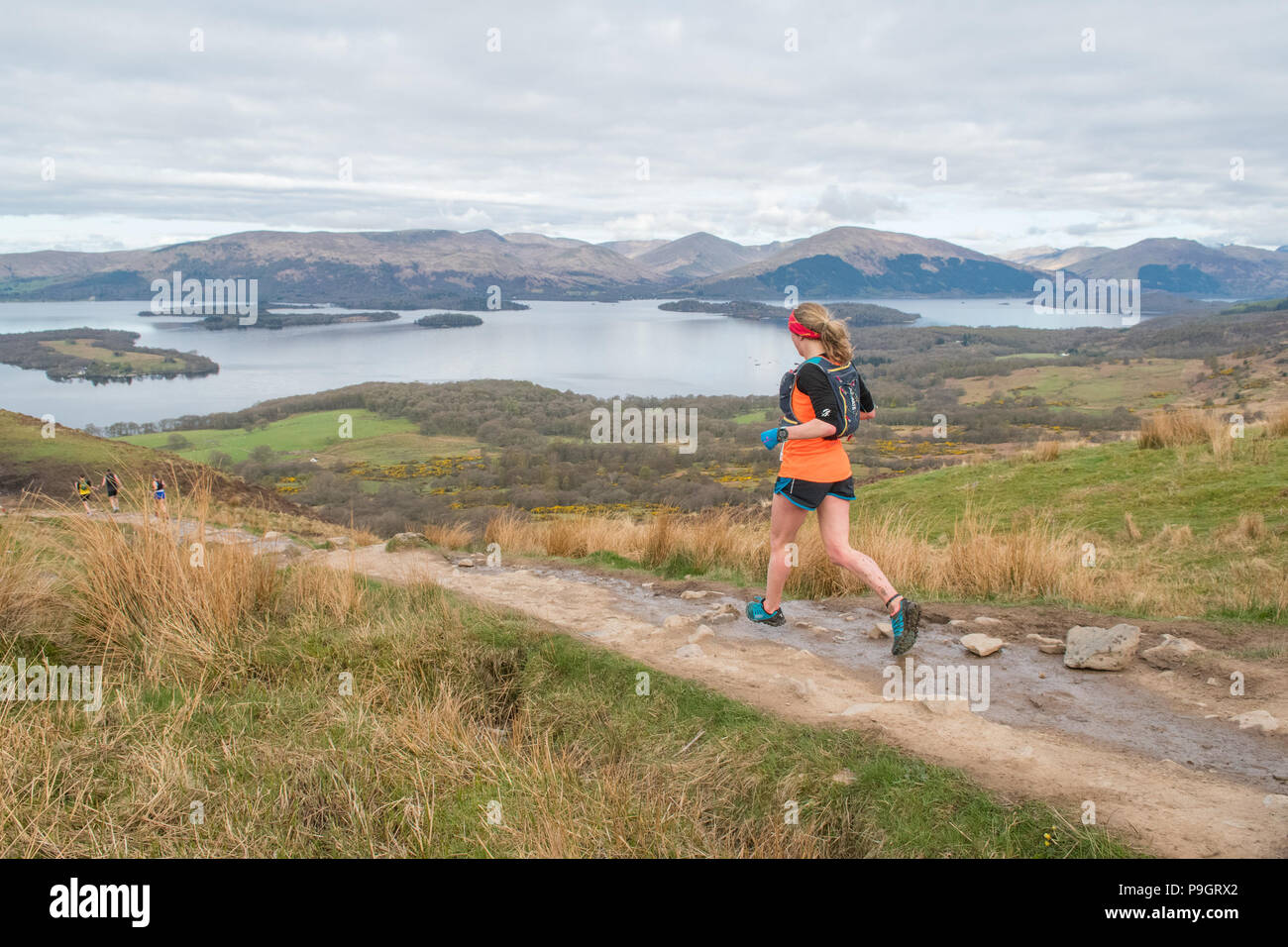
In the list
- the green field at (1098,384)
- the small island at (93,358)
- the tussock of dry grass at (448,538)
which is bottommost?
the tussock of dry grass at (448,538)

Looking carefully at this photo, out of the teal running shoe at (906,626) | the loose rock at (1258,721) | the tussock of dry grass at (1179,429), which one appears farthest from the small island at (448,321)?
the loose rock at (1258,721)

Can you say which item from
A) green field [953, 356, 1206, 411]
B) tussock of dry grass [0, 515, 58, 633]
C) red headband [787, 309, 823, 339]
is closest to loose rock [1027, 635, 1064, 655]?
red headband [787, 309, 823, 339]

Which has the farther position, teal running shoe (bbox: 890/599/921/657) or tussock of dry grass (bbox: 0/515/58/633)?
tussock of dry grass (bbox: 0/515/58/633)

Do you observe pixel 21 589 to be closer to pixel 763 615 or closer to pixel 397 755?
pixel 397 755

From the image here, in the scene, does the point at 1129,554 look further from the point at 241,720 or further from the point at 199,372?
the point at 199,372

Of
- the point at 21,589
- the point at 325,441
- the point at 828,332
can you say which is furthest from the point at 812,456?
the point at 325,441

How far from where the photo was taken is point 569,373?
108375 mm

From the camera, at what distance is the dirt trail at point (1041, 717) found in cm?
292

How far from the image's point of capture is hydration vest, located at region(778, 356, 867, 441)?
4508mm

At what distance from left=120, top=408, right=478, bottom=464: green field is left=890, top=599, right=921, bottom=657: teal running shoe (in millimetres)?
60009

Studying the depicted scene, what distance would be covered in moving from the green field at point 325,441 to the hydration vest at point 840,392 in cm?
5969

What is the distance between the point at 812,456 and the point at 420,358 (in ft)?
A: 427

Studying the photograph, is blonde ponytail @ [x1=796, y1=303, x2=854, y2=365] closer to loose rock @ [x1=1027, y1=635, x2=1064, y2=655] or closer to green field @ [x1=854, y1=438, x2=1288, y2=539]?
loose rock @ [x1=1027, y1=635, x2=1064, y2=655]

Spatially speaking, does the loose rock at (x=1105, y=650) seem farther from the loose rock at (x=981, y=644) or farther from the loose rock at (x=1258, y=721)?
the loose rock at (x=1258, y=721)
